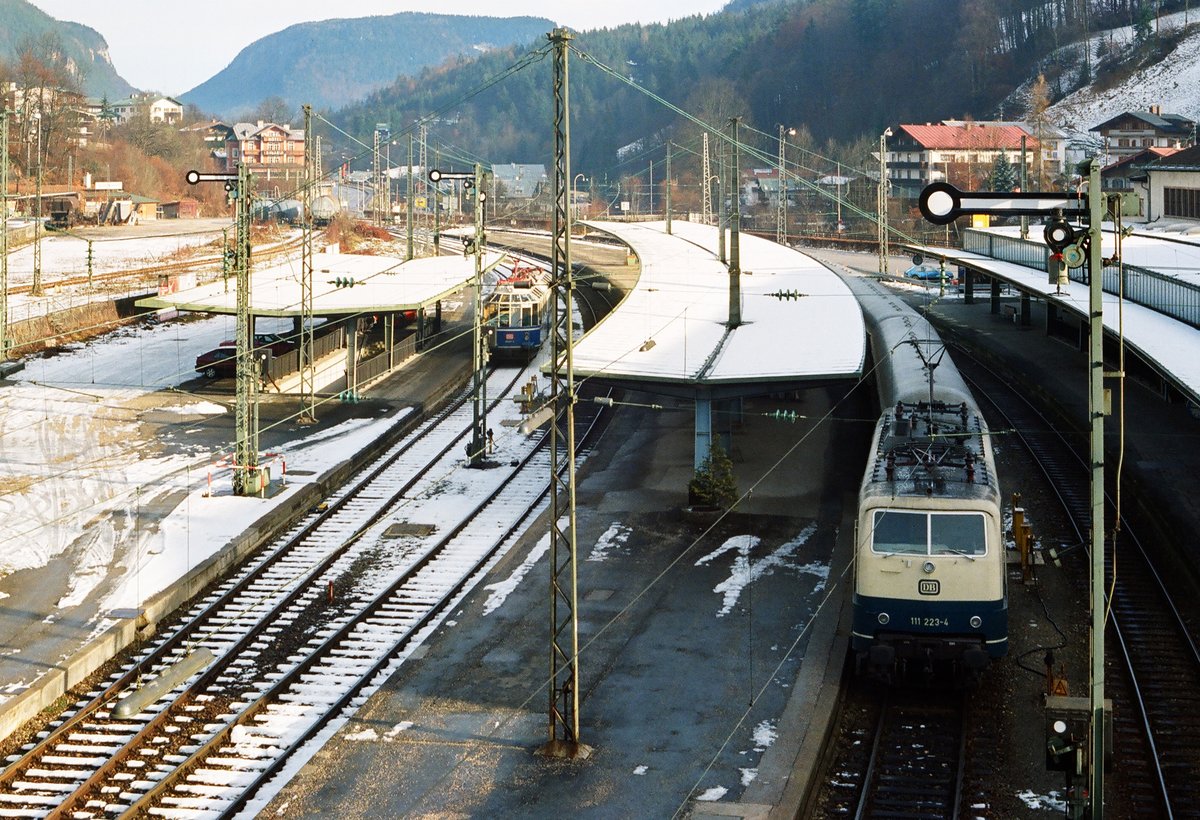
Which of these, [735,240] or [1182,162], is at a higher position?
[1182,162]

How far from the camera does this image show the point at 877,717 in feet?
63.5

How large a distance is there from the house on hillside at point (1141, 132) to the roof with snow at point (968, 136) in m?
8.05

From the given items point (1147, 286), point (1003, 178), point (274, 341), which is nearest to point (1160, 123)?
point (1003, 178)

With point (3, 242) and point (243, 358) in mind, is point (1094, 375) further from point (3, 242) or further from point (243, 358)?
point (3, 242)

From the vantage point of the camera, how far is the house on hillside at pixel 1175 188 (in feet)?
199

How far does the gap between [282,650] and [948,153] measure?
117 m

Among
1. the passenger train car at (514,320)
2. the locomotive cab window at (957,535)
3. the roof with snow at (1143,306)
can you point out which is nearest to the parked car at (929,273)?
the roof with snow at (1143,306)

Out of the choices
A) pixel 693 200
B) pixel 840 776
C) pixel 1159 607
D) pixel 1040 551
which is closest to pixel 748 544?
pixel 1040 551

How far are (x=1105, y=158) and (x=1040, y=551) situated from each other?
110m

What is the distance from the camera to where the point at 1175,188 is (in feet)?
207

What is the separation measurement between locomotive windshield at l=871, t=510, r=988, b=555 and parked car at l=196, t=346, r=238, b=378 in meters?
→ 30.2

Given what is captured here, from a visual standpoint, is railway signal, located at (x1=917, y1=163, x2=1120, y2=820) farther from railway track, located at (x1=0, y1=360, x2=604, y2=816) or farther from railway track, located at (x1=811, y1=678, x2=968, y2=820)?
railway track, located at (x1=0, y1=360, x2=604, y2=816)

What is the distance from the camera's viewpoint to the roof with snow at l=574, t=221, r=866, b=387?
95.9ft

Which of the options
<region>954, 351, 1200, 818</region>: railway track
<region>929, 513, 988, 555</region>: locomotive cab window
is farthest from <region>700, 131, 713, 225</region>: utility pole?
<region>929, 513, 988, 555</region>: locomotive cab window
